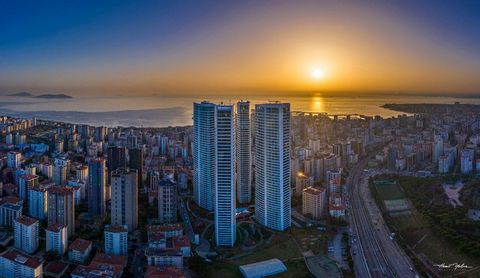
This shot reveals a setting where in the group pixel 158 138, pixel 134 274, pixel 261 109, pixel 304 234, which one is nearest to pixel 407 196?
pixel 304 234

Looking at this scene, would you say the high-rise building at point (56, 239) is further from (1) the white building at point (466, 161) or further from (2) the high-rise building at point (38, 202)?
(1) the white building at point (466, 161)

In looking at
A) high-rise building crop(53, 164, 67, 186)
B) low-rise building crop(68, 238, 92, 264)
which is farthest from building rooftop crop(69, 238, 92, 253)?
high-rise building crop(53, 164, 67, 186)

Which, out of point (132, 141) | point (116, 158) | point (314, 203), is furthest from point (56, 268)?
point (132, 141)

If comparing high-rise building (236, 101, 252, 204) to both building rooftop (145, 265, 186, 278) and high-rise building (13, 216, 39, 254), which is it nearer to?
building rooftop (145, 265, 186, 278)

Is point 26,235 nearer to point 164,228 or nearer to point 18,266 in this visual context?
point 18,266

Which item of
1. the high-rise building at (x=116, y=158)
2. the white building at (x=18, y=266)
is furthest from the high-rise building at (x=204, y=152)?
the white building at (x=18, y=266)

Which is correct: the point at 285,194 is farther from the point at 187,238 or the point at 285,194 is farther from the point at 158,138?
the point at 158,138
